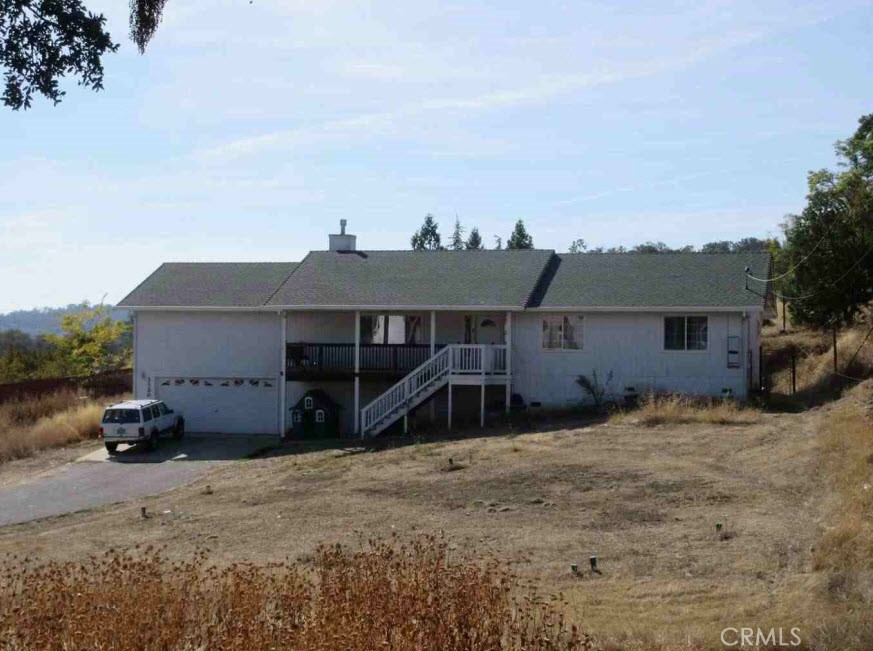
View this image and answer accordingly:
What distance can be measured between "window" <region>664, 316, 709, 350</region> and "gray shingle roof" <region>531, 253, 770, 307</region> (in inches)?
24.0

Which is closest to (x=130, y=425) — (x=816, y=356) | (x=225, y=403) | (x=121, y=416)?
(x=121, y=416)

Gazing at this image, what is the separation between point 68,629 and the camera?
7840 millimetres

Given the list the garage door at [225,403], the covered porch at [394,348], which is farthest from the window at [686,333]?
the garage door at [225,403]

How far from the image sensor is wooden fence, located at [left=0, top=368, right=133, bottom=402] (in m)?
39.3

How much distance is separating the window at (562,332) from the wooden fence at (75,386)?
18329mm

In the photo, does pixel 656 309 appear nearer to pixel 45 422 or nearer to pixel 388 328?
pixel 388 328

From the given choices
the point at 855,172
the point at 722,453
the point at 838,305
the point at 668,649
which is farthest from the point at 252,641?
the point at 855,172

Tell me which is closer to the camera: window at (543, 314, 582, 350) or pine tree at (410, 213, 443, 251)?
window at (543, 314, 582, 350)

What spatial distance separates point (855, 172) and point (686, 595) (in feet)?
97.5

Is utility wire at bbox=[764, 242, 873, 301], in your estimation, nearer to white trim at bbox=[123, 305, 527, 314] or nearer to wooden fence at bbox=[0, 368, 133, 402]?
white trim at bbox=[123, 305, 527, 314]

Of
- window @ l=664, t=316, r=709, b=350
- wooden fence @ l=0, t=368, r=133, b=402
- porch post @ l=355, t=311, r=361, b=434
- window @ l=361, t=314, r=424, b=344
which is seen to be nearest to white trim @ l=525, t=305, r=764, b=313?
window @ l=664, t=316, r=709, b=350

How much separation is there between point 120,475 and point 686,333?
16.2m

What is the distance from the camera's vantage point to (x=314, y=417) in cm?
3281

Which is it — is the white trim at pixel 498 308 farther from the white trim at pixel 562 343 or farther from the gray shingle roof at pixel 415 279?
the white trim at pixel 562 343
